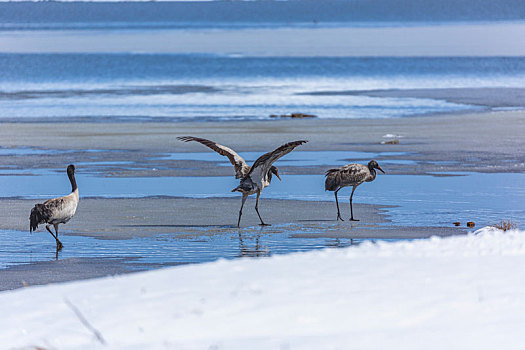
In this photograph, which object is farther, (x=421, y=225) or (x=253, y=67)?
(x=253, y=67)

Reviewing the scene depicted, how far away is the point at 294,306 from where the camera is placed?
5.59 m

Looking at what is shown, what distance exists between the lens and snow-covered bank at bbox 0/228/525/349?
5039 mm

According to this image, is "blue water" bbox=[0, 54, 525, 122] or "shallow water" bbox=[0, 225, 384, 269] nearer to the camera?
"shallow water" bbox=[0, 225, 384, 269]

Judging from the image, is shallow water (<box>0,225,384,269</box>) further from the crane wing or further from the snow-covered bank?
the snow-covered bank

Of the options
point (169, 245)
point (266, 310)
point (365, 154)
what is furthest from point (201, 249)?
point (365, 154)

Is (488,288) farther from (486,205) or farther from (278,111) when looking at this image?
(278,111)

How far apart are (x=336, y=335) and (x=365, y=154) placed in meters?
15.6

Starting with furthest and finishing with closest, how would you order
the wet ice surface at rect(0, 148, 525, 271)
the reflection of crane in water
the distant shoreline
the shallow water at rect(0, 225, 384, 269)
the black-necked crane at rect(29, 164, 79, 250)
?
1. the distant shoreline
2. the black-necked crane at rect(29, 164, 79, 250)
3. the wet ice surface at rect(0, 148, 525, 271)
4. the reflection of crane in water
5. the shallow water at rect(0, 225, 384, 269)

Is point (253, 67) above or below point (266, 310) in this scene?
above

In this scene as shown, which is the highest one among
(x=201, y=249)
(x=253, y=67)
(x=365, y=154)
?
(x=253, y=67)

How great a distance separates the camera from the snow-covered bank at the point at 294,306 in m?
5.04

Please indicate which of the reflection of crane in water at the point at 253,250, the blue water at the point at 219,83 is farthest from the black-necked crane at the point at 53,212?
the blue water at the point at 219,83

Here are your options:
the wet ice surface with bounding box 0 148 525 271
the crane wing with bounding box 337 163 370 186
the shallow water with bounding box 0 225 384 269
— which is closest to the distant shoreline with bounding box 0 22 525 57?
the wet ice surface with bounding box 0 148 525 271

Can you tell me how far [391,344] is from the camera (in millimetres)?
4816
